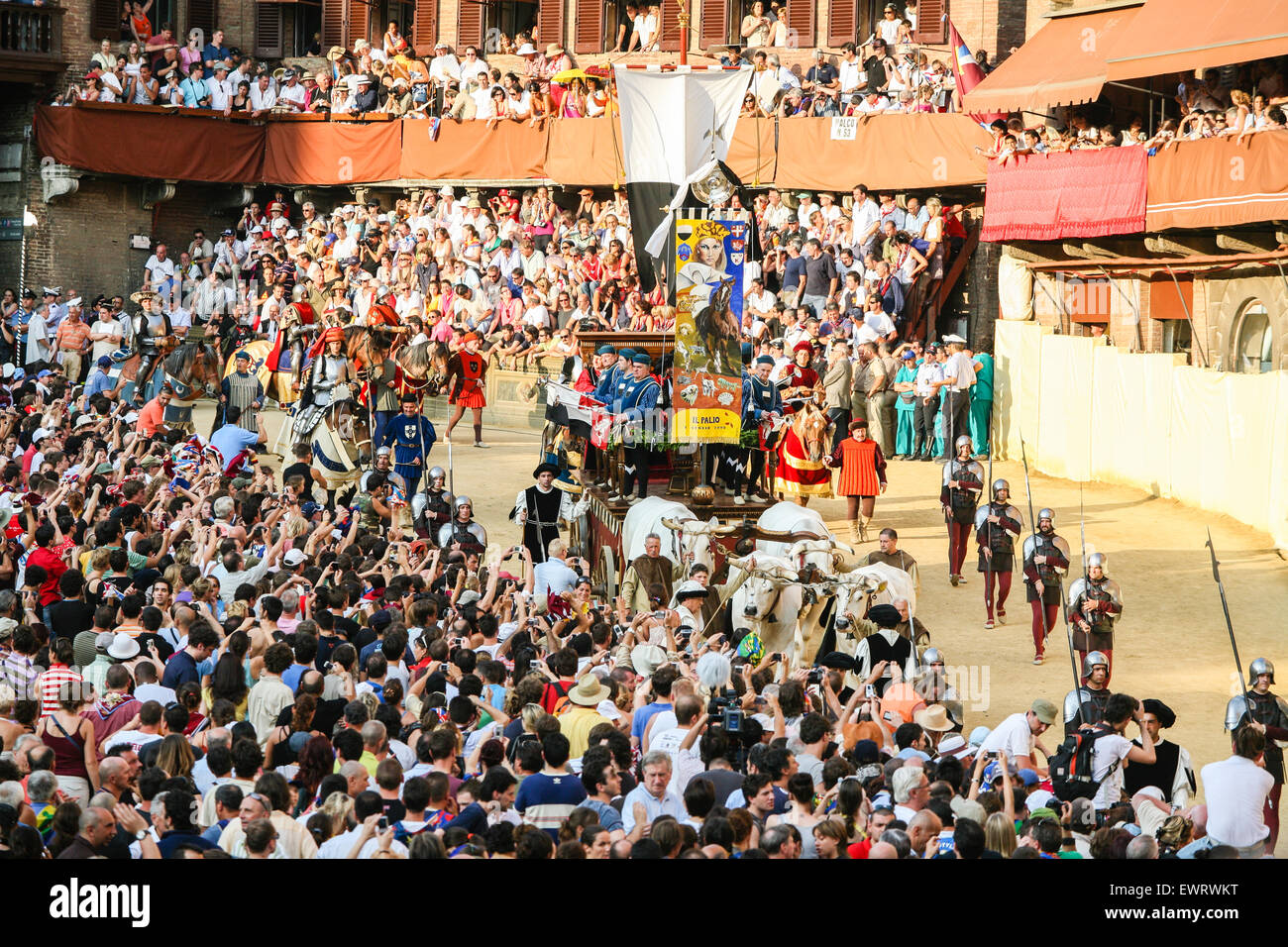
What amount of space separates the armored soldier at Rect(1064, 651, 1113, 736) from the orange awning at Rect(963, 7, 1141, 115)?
50.1 ft

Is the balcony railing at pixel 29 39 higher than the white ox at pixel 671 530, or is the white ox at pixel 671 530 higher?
the balcony railing at pixel 29 39

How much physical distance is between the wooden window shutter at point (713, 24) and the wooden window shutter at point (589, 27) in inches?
81.3

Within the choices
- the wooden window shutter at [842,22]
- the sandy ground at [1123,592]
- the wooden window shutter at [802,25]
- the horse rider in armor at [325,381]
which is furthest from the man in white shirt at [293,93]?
the horse rider in armor at [325,381]

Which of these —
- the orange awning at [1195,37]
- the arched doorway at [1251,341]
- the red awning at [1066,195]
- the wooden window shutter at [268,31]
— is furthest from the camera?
the wooden window shutter at [268,31]

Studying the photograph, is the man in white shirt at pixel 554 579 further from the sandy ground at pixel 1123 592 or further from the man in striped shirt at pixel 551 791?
the man in striped shirt at pixel 551 791

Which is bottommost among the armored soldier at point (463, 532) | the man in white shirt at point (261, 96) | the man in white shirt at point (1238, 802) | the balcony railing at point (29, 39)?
the man in white shirt at point (1238, 802)

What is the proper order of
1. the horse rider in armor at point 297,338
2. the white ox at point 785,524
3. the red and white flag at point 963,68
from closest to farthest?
the white ox at point 785,524 < the horse rider in armor at point 297,338 < the red and white flag at point 963,68

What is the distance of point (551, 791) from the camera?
8.39 m

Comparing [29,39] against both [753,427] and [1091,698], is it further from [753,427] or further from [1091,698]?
[1091,698]

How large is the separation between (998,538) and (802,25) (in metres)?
18.6

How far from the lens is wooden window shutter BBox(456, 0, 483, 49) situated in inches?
1437

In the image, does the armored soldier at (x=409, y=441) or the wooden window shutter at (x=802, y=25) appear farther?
the wooden window shutter at (x=802, y=25)

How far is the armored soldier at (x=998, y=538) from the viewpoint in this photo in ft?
55.3

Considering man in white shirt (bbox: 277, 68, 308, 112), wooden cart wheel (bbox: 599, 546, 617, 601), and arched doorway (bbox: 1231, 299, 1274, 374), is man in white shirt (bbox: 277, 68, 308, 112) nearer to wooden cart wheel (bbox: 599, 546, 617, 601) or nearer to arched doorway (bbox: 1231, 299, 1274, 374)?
arched doorway (bbox: 1231, 299, 1274, 374)
